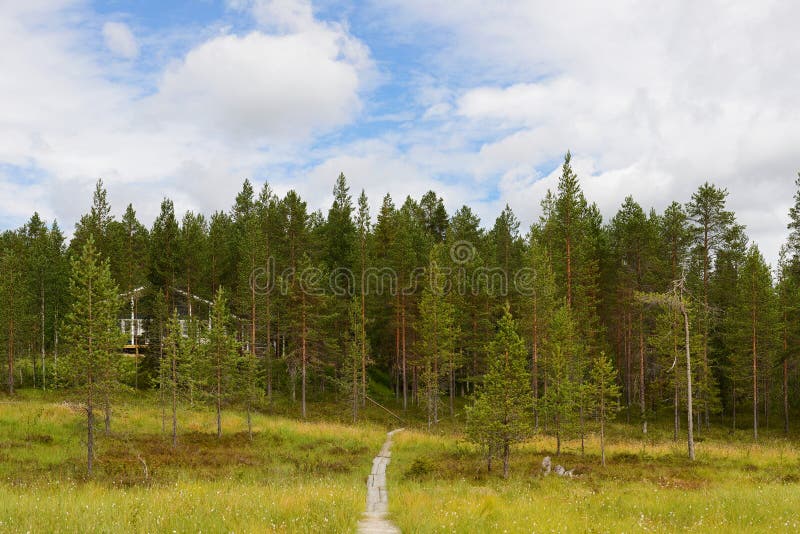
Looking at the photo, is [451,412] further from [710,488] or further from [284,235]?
[710,488]

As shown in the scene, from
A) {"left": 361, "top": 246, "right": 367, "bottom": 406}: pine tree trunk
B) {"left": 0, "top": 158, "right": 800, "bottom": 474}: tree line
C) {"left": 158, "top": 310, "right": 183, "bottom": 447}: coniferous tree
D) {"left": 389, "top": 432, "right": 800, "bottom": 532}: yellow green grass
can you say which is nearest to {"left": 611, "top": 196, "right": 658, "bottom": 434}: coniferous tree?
{"left": 0, "top": 158, "right": 800, "bottom": 474}: tree line

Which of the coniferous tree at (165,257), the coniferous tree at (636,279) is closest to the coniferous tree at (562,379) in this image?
the coniferous tree at (636,279)

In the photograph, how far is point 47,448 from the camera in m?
28.8

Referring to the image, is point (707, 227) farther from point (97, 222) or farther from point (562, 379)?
point (97, 222)

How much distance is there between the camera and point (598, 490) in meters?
20.3

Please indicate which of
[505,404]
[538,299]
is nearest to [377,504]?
[505,404]

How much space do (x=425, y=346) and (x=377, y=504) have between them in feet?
94.7

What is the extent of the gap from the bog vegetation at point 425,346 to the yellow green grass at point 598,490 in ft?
0.95

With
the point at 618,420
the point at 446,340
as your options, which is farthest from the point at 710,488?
the point at 618,420

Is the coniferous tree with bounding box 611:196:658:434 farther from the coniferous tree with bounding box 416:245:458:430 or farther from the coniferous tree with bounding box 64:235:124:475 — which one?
the coniferous tree with bounding box 64:235:124:475

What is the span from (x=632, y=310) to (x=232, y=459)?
127 feet

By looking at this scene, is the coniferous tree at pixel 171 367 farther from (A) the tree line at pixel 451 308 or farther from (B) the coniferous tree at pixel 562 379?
(B) the coniferous tree at pixel 562 379

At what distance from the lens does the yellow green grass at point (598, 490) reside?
12.4m

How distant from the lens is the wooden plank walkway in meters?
12.0
